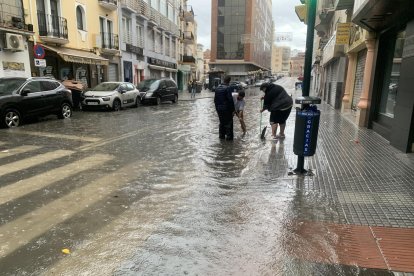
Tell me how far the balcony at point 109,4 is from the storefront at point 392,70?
62.3ft

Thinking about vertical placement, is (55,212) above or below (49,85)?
below

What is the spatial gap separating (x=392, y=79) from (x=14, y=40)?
16.1m

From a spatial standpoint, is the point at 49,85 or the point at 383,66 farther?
the point at 49,85

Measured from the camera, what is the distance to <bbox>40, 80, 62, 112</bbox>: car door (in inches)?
487

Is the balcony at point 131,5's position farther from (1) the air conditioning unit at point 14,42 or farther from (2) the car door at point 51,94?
(2) the car door at point 51,94

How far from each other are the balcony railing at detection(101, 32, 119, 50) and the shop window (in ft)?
63.6

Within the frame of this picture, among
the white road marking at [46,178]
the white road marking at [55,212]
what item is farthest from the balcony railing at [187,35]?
the white road marking at [55,212]

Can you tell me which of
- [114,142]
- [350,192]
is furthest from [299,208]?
[114,142]

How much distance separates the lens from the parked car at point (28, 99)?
35.5ft

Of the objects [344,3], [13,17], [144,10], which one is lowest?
[13,17]

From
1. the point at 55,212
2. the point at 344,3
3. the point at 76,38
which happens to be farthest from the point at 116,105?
the point at 55,212

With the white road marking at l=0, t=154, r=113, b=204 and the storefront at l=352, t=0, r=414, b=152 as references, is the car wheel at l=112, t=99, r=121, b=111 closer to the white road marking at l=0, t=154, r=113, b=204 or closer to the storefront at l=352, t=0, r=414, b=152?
the white road marking at l=0, t=154, r=113, b=204

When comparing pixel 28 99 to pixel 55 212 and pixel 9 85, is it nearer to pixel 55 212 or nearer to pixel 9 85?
pixel 9 85

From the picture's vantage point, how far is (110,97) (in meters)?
16.7
